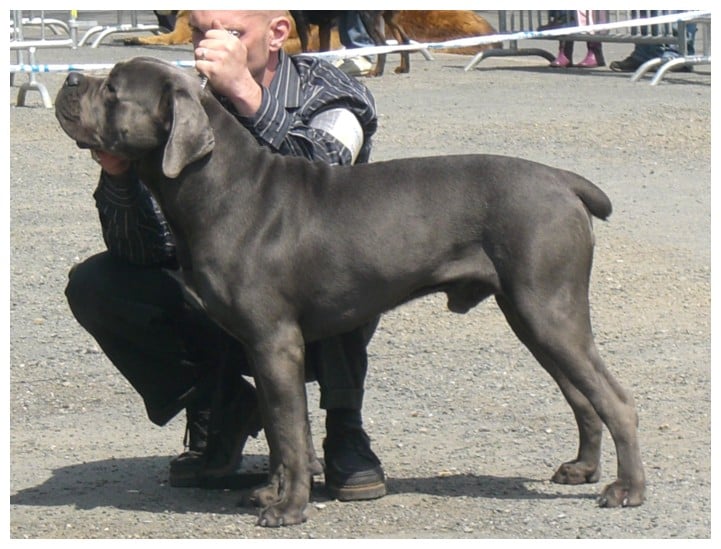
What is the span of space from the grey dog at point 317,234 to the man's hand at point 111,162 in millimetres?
117

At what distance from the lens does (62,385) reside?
5996mm

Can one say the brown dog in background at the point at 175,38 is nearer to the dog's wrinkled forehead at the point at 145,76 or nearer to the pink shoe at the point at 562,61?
the pink shoe at the point at 562,61

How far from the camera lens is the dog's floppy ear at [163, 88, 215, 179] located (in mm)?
4211

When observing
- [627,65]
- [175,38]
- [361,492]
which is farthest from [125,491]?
[175,38]

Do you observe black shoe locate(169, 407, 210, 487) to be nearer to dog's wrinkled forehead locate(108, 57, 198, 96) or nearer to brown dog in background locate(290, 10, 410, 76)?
dog's wrinkled forehead locate(108, 57, 198, 96)

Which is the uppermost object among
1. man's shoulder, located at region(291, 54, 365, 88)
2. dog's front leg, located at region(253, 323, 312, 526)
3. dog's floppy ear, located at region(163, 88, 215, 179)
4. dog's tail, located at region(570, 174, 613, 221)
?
man's shoulder, located at region(291, 54, 365, 88)

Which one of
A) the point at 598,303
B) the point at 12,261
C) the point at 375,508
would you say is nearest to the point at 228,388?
the point at 375,508

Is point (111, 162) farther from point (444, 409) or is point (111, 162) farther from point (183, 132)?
point (444, 409)

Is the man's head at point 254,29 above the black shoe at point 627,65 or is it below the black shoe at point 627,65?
above

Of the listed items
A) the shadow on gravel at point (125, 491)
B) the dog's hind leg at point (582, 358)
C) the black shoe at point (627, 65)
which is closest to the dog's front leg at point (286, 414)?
the shadow on gravel at point (125, 491)

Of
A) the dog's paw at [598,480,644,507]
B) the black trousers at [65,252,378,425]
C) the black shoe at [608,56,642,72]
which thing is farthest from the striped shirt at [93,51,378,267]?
the black shoe at [608,56,642,72]

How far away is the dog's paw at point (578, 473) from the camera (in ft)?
15.5

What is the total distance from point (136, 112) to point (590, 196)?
141 cm

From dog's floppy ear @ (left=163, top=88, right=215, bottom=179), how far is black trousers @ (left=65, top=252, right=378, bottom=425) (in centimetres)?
67
